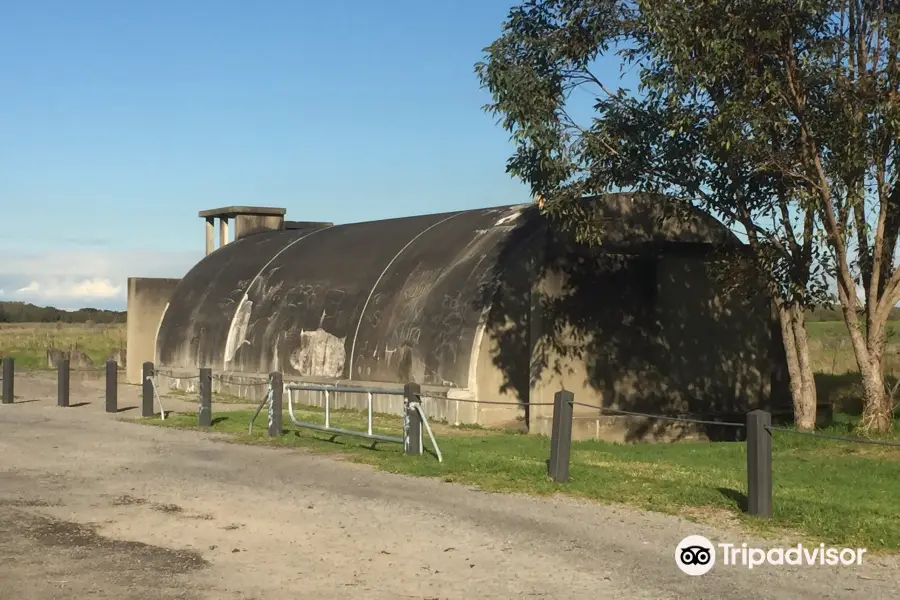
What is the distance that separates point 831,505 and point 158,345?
87.4 ft

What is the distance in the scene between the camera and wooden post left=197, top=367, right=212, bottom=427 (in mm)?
21000

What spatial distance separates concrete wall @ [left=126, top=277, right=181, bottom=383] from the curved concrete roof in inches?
Answer: 57.9

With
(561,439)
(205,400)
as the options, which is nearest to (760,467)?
(561,439)

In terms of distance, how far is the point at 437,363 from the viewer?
23.5m

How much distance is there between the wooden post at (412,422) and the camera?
15.9m

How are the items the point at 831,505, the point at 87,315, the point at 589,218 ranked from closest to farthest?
the point at 831,505 → the point at 589,218 → the point at 87,315

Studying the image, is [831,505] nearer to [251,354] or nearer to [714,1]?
[714,1]

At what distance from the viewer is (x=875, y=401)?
19.0 meters

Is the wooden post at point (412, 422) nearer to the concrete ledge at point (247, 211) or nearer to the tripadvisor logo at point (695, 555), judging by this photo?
the tripadvisor logo at point (695, 555)

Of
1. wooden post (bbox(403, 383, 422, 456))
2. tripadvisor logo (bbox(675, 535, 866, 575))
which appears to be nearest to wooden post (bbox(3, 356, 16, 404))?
wooden post (bbox(403, 383, 422, 456))

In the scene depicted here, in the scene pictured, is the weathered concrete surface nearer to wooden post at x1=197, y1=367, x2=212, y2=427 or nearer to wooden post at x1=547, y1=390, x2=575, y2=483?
wooden post at x1=197, y1=367, x2=212, y2=427

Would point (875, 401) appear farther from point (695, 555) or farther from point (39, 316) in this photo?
point (39, 316)

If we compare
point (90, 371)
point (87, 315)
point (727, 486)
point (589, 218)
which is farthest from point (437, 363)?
point (87, 315)

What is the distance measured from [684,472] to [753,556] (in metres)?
5.32
